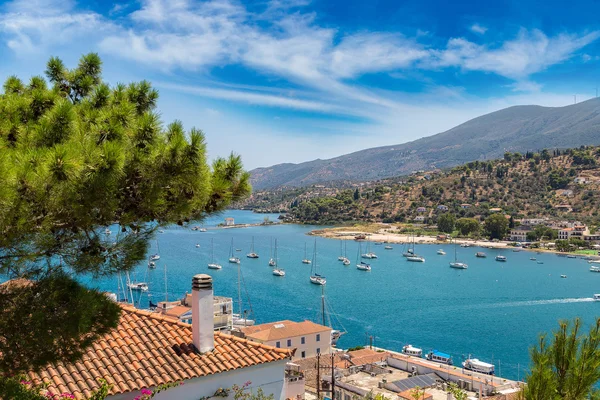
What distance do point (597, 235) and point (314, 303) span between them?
52759 millimetres

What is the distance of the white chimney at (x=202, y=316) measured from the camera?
4.73 meters

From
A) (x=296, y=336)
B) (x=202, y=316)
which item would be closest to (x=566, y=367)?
(x=202, y=316)

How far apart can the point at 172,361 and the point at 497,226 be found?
80.5 metres

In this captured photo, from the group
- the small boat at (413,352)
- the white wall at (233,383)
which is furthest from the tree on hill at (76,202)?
the small boat at (413,352)

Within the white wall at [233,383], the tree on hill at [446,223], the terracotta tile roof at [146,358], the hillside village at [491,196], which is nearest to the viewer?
the terracotta tile roof at [146,358]

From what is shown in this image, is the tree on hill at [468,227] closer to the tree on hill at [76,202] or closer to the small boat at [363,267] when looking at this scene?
the small boat at [363,267]

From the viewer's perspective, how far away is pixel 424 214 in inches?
3920

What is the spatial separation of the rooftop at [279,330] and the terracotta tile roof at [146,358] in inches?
707

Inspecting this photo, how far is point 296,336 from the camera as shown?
2356 centimetres

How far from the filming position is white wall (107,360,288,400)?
4312 millimetres

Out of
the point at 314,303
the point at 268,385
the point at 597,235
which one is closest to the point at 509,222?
the point at 597,235

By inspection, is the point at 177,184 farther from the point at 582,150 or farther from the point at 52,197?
the point at 582,150

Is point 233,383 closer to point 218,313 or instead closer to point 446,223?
point 218,313

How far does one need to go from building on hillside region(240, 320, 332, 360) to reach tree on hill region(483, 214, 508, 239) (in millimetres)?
60747
